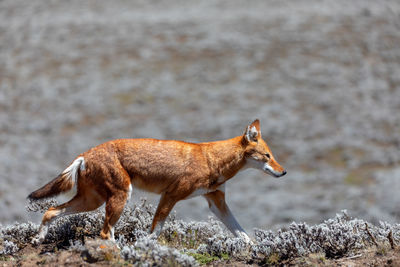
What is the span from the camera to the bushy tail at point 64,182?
21.4 feet

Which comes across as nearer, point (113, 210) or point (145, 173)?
point (113, 210)

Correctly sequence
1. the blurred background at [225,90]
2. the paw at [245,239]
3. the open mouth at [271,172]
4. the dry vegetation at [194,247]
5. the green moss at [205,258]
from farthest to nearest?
the blurred background at [225,90], the open mouth at [271,172], the paw at [245,239], the green moss at [205,258], the dry vegetation at [194,247]

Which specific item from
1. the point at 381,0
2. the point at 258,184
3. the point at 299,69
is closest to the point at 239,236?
the point at 258,184

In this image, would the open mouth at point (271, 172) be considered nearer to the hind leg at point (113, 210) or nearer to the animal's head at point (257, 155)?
the animal's head at point (257, 155)

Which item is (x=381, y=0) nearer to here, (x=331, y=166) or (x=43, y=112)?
(x=331, y=166)

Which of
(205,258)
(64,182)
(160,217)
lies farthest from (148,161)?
(205,258)

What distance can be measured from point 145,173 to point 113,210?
2.20 ft

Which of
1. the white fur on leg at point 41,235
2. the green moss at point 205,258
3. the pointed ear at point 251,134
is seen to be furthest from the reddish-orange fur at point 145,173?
the green moss at point 205,258

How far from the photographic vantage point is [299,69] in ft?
72.6

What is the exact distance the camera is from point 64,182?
6582mm

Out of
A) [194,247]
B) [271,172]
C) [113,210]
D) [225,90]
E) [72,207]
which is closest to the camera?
[113,210]

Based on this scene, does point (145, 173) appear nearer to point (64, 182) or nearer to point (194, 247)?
point (64, 182)

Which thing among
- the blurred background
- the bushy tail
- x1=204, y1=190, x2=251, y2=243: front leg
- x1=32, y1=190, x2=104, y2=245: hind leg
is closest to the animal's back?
the bushy tail

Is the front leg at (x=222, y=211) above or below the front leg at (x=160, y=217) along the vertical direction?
above
